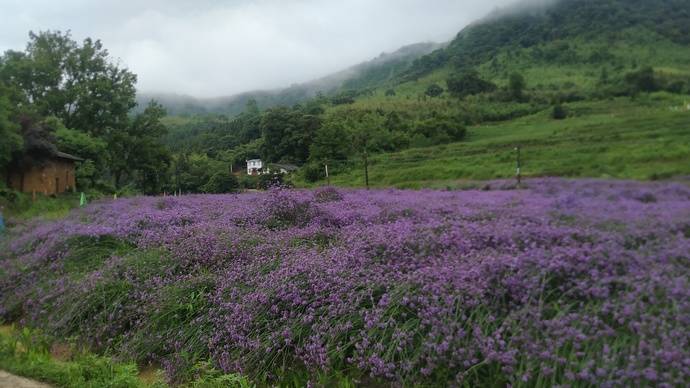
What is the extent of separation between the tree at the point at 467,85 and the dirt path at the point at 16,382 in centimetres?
667

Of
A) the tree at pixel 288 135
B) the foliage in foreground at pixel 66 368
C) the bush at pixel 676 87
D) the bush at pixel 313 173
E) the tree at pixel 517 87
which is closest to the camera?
the bush at pixel 676 87

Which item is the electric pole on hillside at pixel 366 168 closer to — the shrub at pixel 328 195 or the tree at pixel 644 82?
the shrub at pixel 328 195

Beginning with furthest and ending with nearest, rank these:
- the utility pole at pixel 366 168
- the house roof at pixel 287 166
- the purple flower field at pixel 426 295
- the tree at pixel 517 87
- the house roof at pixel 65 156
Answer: the house roof at pixel 65 156, the house roof at pixel 287 166, the utility pole at pixel 366 168, the tree at pixel 517 87, the purple flower field at pixel 426 295

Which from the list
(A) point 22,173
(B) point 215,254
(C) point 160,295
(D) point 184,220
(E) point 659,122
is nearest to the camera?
(E) point 659,122

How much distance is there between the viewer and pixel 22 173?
1085 inches

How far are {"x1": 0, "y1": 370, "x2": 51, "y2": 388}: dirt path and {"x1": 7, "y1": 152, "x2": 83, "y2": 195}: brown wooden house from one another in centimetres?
2598

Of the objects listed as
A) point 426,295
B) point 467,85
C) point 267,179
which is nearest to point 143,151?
point 267,179

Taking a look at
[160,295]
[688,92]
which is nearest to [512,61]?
[688,92]

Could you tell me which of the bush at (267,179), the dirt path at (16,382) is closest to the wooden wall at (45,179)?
the bush at (267,179)

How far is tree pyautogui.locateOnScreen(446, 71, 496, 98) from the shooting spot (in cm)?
772

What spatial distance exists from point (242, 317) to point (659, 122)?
13.4 ft

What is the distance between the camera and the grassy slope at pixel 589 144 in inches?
155

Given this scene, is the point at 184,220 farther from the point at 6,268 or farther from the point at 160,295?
the point at 160,295

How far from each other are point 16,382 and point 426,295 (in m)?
3.92
